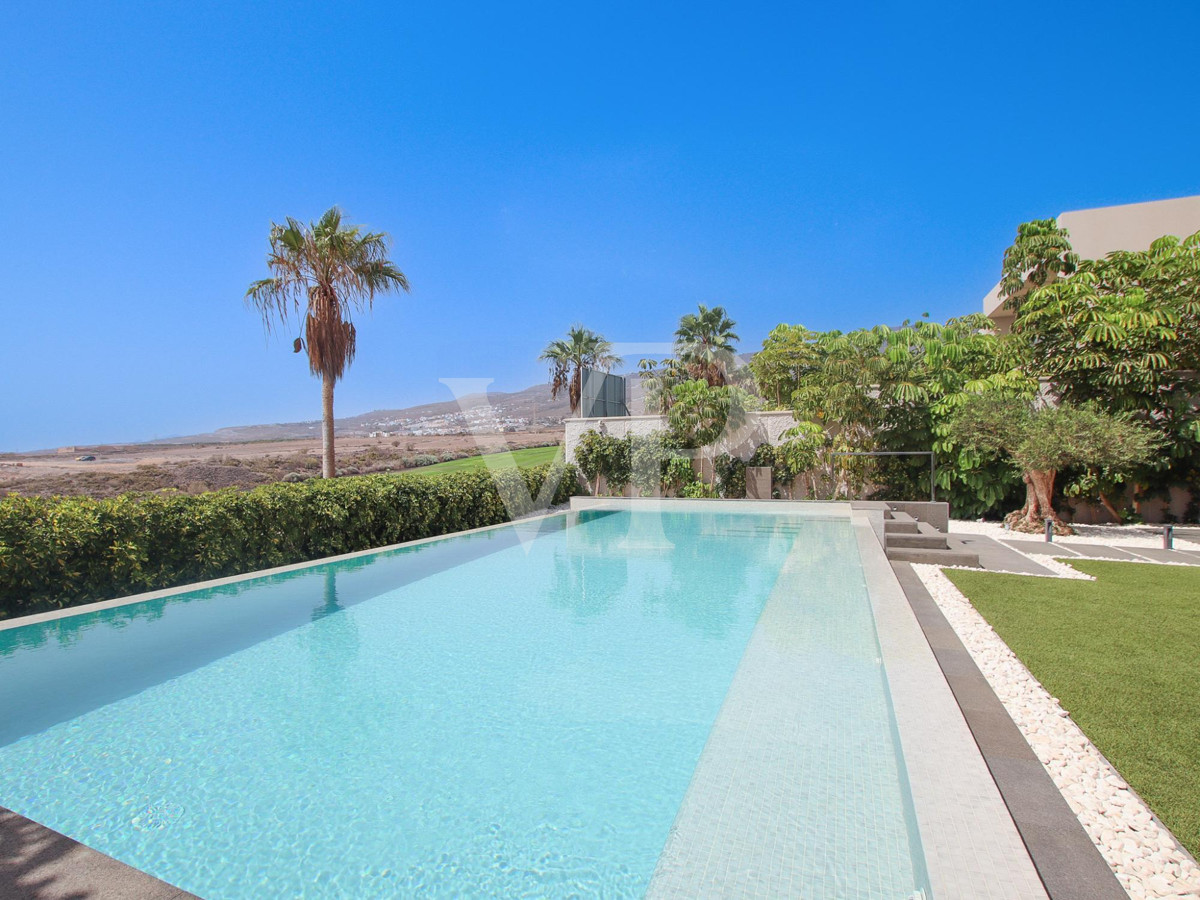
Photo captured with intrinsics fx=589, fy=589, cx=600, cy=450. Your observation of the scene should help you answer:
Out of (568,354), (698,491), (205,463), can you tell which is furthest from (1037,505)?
(568,354)

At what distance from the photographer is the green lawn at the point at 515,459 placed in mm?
13891

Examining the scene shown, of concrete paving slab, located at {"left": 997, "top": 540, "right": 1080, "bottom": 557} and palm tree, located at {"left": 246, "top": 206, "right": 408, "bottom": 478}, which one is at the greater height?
palm tree, located at {"left": 246, "top": 206, "right": 408, "bottom": 478}

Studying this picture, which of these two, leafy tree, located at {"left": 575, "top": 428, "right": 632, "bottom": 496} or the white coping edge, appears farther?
leafy tree, located at {"left": 575, "top": 428, "right": 632, "bottom": 496}

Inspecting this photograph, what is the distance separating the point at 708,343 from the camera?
77.1 ft

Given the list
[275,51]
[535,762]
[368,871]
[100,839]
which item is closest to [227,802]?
[100,839]

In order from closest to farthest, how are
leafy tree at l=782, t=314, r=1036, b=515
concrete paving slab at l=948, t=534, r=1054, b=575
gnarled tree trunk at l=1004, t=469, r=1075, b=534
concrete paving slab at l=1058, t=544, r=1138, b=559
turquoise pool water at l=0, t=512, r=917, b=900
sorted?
turquoise pool water at l=0, t=512, r=917, b=900 < concrete paving slab at l=948, t=534, r=1054, b=575 < concrete paving slab at l=1058, t=544, r=1138, b=559 < gnarled tree trunk at l=1004, t=469, r=1075, b=534 < leafy tree at l=782, t=314, r=1036, b=515

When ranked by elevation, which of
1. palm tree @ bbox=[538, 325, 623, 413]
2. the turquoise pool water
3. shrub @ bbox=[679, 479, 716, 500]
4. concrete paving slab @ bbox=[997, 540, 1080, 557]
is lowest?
the turquoise pool water

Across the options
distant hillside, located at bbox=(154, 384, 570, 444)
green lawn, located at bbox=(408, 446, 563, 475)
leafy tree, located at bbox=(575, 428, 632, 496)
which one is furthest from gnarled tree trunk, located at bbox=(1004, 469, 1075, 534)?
distant hillside, located at bbox=(154, 384, 570, 444)

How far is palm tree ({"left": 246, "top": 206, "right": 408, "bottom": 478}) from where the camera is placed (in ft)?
36.1

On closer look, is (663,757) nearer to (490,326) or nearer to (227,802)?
(227,802)

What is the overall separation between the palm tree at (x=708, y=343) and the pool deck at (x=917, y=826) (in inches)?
780

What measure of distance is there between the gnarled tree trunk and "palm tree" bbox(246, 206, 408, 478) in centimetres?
1289

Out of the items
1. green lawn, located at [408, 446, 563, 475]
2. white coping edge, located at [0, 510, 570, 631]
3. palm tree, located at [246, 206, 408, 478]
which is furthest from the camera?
green lawn, located at [408, 446, 563, 475]

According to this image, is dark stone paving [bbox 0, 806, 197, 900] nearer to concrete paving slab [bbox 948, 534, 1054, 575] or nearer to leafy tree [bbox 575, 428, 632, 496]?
concrete paving slab [bbox 948, 534, 1054, 575]
